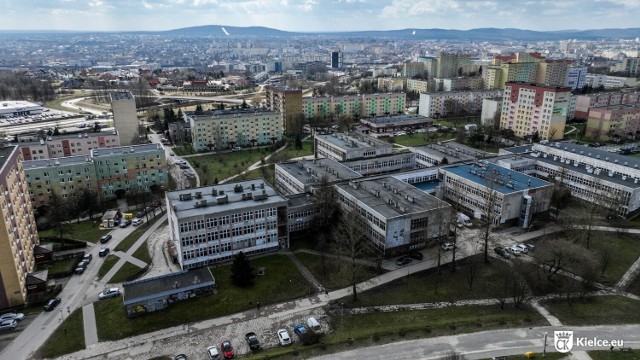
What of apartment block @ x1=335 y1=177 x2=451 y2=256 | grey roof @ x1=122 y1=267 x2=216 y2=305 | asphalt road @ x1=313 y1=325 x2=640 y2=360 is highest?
apartment block @ x1=335 y1=177 x2=451 y2=256

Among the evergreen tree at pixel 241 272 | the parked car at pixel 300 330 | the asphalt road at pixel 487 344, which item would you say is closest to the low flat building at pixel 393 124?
the evergreen tree at pixel 241 272

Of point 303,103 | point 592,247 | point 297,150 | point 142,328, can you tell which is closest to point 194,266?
Answer: point 142,328

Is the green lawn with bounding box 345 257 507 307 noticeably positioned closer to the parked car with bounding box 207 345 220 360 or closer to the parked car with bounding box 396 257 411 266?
the parked car with bounding box 396 257 411 266

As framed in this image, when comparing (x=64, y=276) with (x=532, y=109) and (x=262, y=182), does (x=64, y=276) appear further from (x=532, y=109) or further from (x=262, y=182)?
(x=532, y=109)

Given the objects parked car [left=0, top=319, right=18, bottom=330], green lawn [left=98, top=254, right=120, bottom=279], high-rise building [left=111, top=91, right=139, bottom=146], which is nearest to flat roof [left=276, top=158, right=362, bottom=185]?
green lawn [left=98, top=254, right=120, bottom=279]

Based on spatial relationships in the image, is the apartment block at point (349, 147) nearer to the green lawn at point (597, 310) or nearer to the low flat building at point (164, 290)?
the low flat building at point (164, 290)

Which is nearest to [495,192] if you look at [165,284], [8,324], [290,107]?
[165,284]

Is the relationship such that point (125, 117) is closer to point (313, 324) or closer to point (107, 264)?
point (107, 264)
